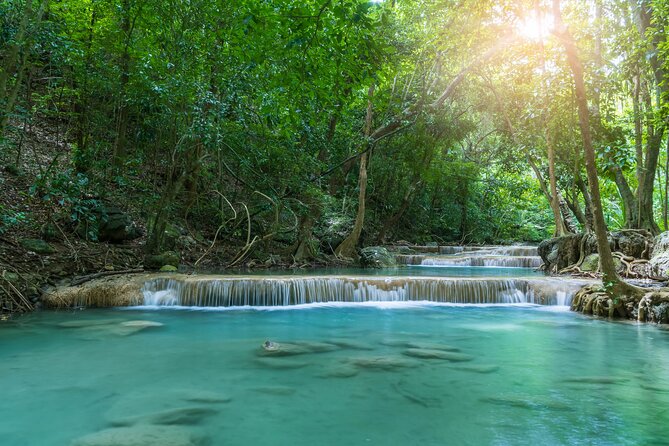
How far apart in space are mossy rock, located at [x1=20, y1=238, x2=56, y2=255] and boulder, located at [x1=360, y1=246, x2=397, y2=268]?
10161mm

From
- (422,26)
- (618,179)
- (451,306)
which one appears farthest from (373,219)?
(451,306)

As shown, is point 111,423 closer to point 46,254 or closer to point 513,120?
Answer: point 46,254

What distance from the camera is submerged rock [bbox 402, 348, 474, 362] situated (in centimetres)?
577

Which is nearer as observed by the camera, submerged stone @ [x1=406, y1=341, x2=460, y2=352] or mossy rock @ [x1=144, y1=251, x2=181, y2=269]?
submerged stone @ [x1=406, y1=341, x2=460, y2=352]

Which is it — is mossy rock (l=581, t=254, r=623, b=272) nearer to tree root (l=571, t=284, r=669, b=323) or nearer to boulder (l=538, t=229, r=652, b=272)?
boulder (l=538, t=229, r=652, b=272)

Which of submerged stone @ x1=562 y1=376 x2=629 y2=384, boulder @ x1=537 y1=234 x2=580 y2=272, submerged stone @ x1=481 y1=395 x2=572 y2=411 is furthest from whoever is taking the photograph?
boulder @ x1=537 y1=234 x2=580 y2=272

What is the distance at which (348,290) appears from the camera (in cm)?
1055

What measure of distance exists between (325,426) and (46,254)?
26.8ft

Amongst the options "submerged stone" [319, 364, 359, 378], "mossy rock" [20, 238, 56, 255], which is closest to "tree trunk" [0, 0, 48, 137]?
"mossy rock" [20, 238, 56, 255]

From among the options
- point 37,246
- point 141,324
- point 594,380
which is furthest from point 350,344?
point 37,246

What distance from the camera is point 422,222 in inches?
1102

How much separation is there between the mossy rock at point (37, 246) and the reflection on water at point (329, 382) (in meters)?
1.96

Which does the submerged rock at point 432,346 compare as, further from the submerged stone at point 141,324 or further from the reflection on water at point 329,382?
the submerged stone at point 141,324

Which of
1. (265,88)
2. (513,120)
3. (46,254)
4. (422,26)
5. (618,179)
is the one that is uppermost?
(422,26)
